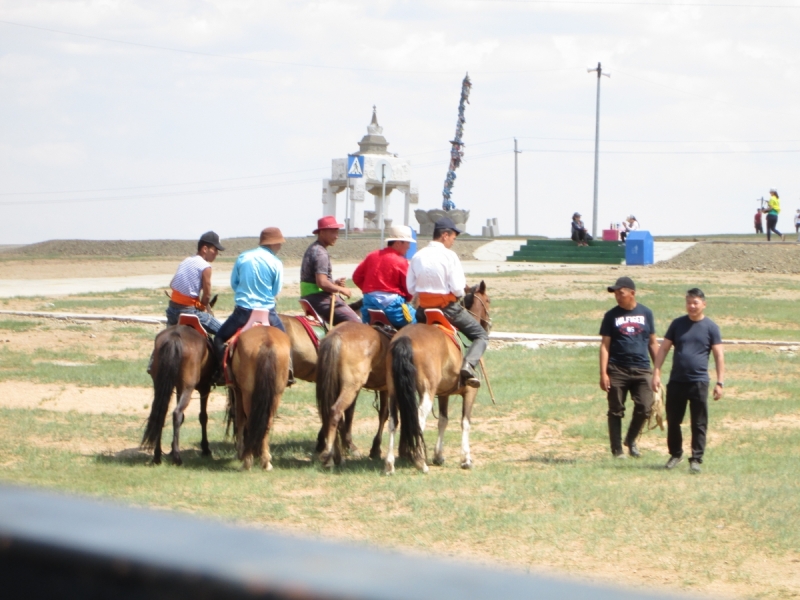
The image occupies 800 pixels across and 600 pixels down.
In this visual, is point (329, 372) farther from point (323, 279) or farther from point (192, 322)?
point (192, 322)

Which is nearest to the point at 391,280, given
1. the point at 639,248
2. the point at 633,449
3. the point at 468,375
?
the point at 468,375

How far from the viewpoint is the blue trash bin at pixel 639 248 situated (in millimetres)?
Result: 45938

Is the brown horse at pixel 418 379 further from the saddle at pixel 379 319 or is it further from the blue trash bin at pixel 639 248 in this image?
the blue trash bin at pixel 639 248

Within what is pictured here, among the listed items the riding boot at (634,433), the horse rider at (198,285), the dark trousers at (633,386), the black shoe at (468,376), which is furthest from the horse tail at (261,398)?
the riding boot at (634,433)

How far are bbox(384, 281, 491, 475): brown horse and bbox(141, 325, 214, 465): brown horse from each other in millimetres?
1980

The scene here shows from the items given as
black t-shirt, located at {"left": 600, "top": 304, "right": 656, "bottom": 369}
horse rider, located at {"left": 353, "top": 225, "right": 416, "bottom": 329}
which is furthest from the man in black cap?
horse rider, located at {"left": 353, "top": 225, "right": 416, "bottom": 329}

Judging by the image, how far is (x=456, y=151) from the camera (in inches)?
2795

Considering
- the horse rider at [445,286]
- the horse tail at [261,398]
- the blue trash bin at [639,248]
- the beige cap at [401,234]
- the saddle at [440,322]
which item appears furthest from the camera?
the blue trash bin at [639,248]

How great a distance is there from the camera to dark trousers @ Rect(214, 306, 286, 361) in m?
11.1

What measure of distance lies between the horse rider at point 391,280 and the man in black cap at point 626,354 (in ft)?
7.01

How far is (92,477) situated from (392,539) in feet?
11.5

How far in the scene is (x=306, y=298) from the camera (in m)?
12.1

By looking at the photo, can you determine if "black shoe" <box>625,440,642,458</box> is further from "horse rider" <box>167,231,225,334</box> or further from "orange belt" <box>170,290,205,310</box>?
"orange belt" <box>170,290,205,310</box>

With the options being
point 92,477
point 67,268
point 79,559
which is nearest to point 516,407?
point 92,477
